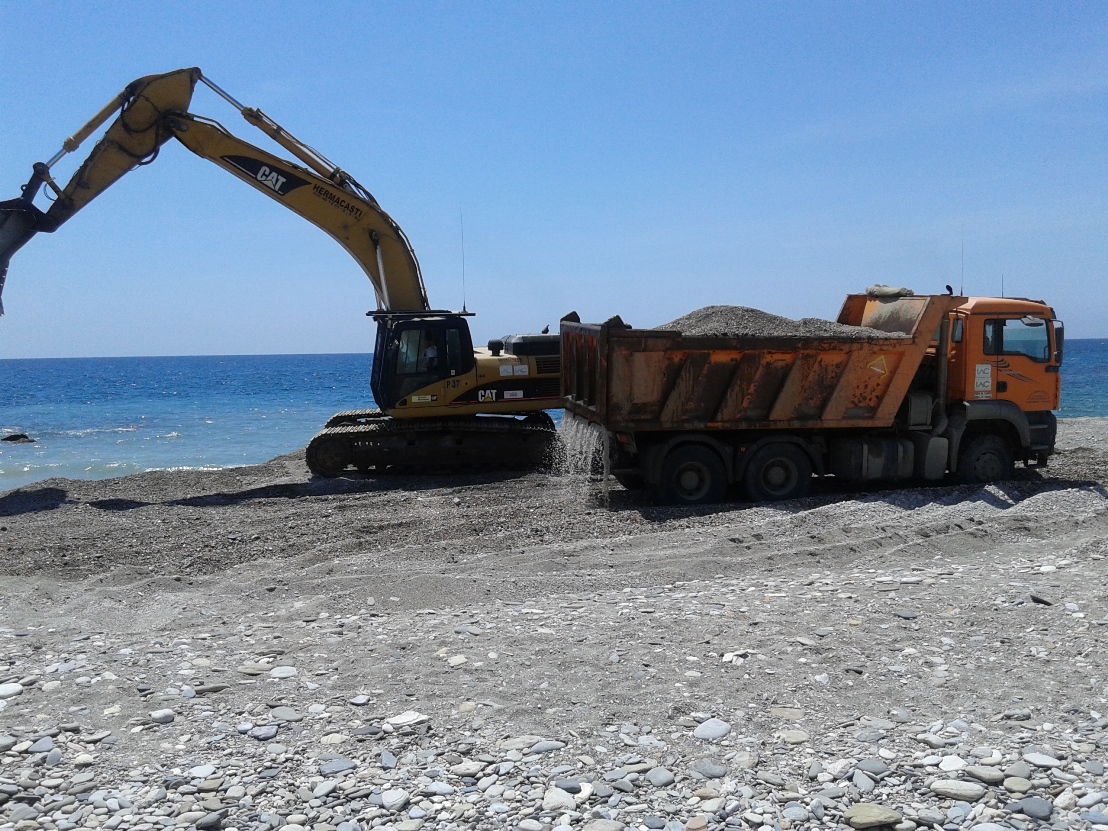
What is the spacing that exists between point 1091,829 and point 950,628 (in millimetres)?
2418

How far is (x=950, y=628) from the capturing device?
639cm

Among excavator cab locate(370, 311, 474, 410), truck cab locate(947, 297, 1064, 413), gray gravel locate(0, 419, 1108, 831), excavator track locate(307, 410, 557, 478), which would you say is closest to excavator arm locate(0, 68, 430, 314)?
excavator cab locate(370, 311, 474, 410)

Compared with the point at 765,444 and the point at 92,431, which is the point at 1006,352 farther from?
the point at 92,431

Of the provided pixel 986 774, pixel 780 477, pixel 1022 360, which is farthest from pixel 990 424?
pixel 986 774

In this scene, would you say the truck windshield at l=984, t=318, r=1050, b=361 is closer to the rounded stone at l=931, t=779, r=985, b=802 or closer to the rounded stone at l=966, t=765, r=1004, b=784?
the rounded stone at l=966, t=765, r=1004, b=784

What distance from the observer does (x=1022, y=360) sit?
12664mm

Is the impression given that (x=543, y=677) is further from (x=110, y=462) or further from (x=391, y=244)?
(x=110, y=462)

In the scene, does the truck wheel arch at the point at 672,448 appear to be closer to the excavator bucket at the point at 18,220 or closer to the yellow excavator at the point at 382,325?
the yellow excavator at the point at 382,325

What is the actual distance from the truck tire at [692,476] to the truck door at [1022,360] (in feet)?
12.1

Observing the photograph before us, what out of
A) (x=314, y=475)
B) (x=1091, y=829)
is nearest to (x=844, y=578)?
(x=1091, y=829)

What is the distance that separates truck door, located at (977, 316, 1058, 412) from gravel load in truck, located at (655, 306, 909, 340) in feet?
4.46

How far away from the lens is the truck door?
41.1ft

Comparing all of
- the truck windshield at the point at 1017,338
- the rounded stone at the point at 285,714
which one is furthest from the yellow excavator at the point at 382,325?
the rounded stone at the point at 285,714

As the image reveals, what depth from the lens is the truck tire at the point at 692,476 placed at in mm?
12023
